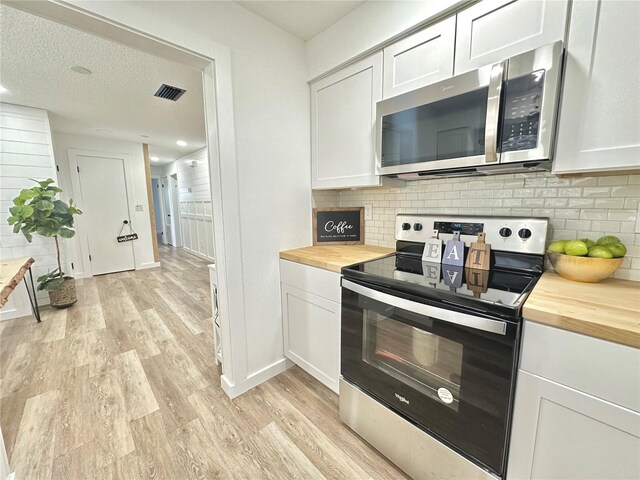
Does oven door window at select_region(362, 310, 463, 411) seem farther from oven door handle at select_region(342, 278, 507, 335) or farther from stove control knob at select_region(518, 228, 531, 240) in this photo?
stove control knob at select_region(518, 228, 531, 240)

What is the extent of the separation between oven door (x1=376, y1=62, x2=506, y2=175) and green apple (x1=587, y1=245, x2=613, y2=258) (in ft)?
1.73

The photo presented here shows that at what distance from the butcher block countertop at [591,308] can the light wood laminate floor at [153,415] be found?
106cm

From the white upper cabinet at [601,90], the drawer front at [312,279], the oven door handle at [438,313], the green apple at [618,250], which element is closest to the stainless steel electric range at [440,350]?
the oven door handle at [438,313]

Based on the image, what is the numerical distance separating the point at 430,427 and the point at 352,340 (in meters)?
0.49

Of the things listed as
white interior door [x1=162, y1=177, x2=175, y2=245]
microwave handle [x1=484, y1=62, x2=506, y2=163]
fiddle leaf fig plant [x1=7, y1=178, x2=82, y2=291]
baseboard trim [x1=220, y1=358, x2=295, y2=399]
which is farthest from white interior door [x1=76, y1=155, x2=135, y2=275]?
microwave handle [x1=484, y1=62, x2=506, y2=163]

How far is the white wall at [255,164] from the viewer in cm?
148

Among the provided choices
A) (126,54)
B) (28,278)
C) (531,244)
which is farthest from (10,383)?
(531,244)

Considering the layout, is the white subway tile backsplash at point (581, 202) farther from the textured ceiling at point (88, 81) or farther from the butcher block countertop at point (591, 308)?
the textured ceiling at point (88, 81)

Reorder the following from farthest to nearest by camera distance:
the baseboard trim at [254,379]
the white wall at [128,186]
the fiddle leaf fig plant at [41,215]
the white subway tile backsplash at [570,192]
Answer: the white wall at [128,186]
the fiddle leaf fig plant at [41,215]
the baseboard trim at [254,379]
the white subway tile backsplash at [570,192]

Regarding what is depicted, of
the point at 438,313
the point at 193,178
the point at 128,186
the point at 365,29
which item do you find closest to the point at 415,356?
the point at 438,313

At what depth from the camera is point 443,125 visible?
1.24 m

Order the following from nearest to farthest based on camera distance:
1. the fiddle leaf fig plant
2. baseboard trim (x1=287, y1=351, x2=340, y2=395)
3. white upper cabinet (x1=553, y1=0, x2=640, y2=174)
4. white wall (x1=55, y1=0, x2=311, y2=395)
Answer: white upper cabinet (x1=553, y1=0, x2=640, y2=174), white wall (x1=55, y1=0, x2=311, y2=395), baseboard trim (x1=287, y1=351, x2=340, y2=395), the fiddle leaf fig plant

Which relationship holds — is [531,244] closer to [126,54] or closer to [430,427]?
[430,427]

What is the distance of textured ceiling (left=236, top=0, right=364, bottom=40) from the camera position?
1506mm
